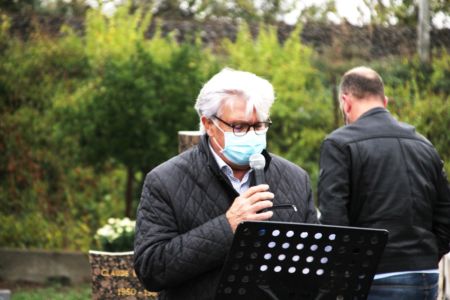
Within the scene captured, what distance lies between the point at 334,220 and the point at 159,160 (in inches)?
247

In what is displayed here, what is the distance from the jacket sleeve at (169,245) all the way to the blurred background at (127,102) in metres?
6.97

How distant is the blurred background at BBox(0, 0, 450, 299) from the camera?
1141 cm

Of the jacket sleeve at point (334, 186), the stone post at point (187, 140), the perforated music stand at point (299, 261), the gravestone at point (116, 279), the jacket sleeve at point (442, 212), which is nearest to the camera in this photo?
the perforated music stand at point (299, 261)

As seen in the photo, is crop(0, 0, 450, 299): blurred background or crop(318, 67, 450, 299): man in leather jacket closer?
crop(318, 67, 450, 299): man in leather jacket

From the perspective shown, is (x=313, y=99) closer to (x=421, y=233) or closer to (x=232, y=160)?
(x=421, y=233)

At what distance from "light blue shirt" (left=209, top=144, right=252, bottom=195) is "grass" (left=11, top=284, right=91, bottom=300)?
265 inches

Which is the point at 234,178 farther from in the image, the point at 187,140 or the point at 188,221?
the point at 187,140

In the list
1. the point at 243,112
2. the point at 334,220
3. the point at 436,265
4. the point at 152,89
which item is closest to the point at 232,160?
the point at 243,112

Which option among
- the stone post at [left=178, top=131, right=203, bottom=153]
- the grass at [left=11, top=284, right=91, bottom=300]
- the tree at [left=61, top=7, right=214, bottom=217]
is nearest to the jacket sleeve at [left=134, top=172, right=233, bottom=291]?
the stone post at [left=178, top=131, right=203, bottom=153]

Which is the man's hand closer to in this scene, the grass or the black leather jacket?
the black leather jacket

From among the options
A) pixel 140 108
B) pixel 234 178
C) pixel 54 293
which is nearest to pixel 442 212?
pixel 234 178

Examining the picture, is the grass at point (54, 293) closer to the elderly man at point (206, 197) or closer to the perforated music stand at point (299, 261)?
the elderly man at point (206, 197)

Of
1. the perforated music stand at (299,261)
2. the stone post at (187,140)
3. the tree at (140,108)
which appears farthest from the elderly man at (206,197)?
the tree at (140,108)

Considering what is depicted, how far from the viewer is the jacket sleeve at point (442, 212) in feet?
18.0
